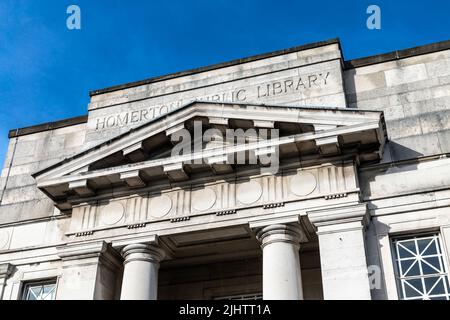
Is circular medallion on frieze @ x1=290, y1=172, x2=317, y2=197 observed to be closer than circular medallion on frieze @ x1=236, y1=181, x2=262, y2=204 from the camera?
Yes

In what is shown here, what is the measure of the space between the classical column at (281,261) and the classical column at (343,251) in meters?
0.64

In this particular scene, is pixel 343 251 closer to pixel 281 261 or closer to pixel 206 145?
pixel 281 261

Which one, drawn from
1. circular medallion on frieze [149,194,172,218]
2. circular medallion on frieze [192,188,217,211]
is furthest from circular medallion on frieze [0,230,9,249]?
circular medallion on frieze [192,188,217,211]

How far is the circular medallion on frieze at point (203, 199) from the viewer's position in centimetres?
1800

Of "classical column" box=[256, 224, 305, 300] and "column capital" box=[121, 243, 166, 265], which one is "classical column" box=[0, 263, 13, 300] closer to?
"column capital" box=[121, 243, 166, 265]

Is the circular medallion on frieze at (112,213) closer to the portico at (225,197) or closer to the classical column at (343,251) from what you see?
the portico at (225,197)

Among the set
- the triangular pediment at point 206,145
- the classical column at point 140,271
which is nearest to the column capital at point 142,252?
the classical column at point 140,271

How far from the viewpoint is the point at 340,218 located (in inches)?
655

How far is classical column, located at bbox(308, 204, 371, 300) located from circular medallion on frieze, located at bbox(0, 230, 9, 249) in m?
9.31

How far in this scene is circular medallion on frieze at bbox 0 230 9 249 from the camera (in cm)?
2028

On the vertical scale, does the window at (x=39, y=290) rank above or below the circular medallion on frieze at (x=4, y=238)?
below

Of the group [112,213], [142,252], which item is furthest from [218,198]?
[112,213]
